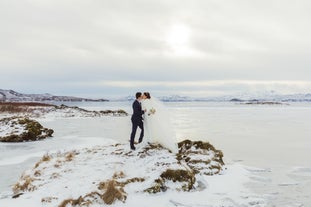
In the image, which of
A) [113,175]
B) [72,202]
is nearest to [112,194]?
[72,202]

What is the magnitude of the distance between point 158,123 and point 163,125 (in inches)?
8.9

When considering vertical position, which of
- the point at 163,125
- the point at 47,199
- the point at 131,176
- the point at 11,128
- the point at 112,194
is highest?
the point at 163,125

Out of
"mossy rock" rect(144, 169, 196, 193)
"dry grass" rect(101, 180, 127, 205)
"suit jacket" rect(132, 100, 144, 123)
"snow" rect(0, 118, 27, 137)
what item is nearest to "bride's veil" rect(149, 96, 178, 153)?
"suit jacket" rect(132, 100, 144, 123)

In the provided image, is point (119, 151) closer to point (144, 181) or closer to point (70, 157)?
point (70, 157)

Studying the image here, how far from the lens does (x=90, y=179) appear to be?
11742 mm

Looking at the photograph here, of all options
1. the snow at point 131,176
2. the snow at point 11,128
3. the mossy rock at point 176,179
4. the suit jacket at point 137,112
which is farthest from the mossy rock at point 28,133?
the mossy rock at point 176,179

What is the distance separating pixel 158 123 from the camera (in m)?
14.3

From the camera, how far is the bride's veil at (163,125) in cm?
1429

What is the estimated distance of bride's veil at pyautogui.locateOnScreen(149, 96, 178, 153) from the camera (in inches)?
563

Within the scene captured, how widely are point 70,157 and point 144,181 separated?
4840 millimetres

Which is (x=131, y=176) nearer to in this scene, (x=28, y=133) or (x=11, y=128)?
(x=28, y=133)

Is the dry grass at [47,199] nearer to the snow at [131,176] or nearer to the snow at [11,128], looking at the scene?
the snow at [131,176]

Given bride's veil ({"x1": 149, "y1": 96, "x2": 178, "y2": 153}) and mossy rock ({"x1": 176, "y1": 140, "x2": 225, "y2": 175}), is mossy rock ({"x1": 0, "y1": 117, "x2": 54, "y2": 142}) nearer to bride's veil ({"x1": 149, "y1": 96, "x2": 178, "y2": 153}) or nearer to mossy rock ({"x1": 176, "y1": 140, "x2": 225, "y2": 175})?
mossy rock ({"x1": 176, "y1": 140, "x2": 225, "y2": 175})

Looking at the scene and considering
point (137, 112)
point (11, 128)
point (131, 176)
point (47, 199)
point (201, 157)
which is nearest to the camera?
point (47, 199)
